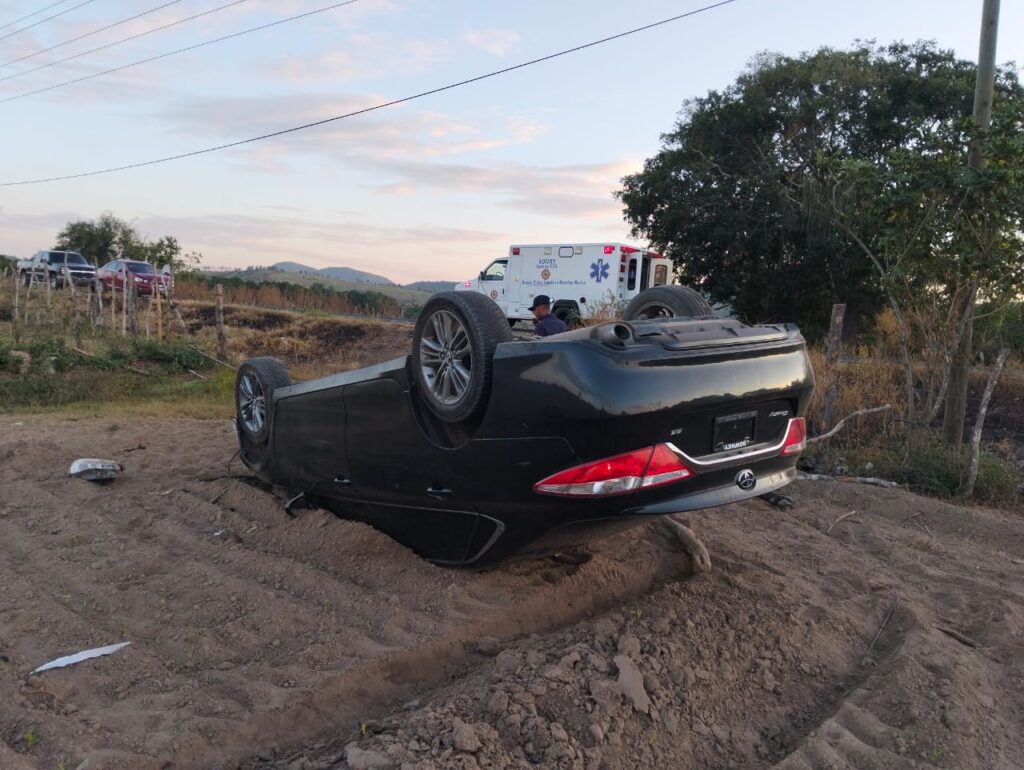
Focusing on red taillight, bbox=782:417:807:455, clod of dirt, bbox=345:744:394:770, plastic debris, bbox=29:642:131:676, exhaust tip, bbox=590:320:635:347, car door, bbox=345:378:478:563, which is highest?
exhaust tip, bbox=590:320:635:347

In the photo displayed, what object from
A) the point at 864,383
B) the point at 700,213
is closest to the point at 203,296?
the point at 700,213

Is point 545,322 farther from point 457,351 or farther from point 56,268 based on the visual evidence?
point 56,268

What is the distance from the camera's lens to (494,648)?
404 cm

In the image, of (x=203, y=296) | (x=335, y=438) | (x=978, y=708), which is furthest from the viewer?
(x=203, y=296)

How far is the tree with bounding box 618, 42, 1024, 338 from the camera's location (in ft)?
75.4

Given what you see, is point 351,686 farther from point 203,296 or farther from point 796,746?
point 203,296

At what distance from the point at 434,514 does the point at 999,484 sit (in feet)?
20.4

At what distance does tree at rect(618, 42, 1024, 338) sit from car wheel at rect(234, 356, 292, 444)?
18.8 m

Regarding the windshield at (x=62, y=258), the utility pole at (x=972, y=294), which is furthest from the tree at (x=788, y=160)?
the windshield at (x=62, y=258)

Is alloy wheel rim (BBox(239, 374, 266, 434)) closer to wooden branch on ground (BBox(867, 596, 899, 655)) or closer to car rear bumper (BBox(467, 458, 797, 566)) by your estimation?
car rear bumper (BBox(467, 458, 797, 566))

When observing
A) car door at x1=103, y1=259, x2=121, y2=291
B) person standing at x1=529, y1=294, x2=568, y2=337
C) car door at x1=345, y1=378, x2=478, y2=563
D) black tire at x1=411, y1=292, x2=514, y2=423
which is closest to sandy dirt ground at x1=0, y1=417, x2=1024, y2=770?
car door at x1=345, y1=378, x2=478, y2=563

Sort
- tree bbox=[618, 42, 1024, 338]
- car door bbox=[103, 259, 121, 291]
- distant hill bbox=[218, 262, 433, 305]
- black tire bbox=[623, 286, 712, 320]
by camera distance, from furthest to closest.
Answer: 1. distant hill bbox=[218, 262, 433, 305]
2. car door bbox=[103, 259, 121, 291]
3. tree bbox=[618, 42, 1024, 338]
4. black tire bbox=[623, 286, 712, 320]

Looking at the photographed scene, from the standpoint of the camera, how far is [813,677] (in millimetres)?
3955

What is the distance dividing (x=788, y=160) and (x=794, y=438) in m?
21.9
